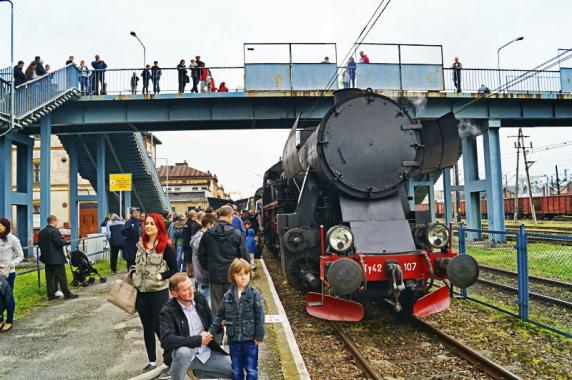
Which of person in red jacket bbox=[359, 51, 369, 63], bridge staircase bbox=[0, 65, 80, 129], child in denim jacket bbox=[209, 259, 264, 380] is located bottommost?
child in denim jacket bbox=[209, 259, 264, 380]

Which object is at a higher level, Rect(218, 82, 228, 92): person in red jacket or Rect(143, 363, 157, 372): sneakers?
Rect(218, 82, 228, 92): person in red jacket

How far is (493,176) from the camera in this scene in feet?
59.3

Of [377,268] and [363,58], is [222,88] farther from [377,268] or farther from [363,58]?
[377,268]

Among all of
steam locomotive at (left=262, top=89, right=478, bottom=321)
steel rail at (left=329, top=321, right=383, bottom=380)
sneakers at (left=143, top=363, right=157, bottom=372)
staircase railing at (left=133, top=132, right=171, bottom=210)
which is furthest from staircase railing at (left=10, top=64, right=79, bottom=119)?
steel rail at (left=329, top=321, right=383, bottom=380)

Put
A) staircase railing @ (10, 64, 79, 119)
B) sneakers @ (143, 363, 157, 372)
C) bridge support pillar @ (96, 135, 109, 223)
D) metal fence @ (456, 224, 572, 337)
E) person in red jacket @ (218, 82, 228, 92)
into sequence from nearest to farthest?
sneakers @ (143, 363, 157, 372)
metal fence @ (456, 224, 572, 337)
staircase railing @ (10, 64, 79, 119)
person in red jacket @ (218, 82, 228, 92)
bridge support pillar @ (96, 135, 109, 223)

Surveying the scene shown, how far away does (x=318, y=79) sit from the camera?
53.6 feet

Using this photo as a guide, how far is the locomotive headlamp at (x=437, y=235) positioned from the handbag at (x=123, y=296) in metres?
4.04

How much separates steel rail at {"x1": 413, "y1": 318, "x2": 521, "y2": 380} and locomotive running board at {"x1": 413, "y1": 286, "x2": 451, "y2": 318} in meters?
0.35

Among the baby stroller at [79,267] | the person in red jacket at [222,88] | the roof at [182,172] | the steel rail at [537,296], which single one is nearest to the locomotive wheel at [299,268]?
the steel rail at [537,296]

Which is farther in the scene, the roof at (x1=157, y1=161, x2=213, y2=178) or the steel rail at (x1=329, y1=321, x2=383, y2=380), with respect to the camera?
the roof at (x1=157, y1=161, x2=213, y2=178)

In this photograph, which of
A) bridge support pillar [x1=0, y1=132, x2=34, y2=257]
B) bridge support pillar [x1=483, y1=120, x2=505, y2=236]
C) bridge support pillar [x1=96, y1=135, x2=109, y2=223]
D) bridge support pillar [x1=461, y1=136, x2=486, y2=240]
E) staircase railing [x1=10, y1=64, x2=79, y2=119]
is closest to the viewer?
staircase railing [x1=10, y1=64, x2=79, y2=119]

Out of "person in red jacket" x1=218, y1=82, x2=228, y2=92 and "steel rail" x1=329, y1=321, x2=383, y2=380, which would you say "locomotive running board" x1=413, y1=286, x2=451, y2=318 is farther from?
"person in red jacket" x1=218, y1=82, x2=228, y2=92

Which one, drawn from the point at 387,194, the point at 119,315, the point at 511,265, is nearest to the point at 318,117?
the point at 511,265

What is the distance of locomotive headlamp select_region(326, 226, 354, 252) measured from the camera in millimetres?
6117
